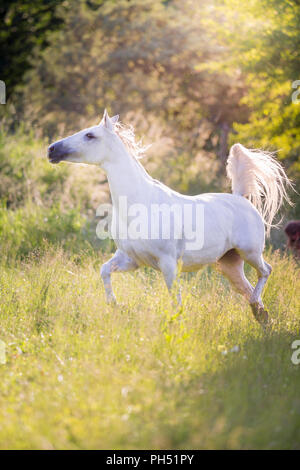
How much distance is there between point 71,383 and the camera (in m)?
3.69

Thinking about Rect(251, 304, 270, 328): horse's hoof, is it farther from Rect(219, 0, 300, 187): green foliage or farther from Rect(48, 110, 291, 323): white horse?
Rect(219, 0, 300, 187): green foliage

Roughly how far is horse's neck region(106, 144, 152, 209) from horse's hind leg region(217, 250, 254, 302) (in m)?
1.35

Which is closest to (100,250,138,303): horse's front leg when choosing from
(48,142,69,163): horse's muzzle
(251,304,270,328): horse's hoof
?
(48,142,69,163): horse's muzzle

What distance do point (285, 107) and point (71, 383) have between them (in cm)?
828

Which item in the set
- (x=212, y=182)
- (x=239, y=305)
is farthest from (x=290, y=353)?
(x=212, y=182)

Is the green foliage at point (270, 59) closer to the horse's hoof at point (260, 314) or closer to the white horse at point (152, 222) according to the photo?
the white horse at point (152, 222)
